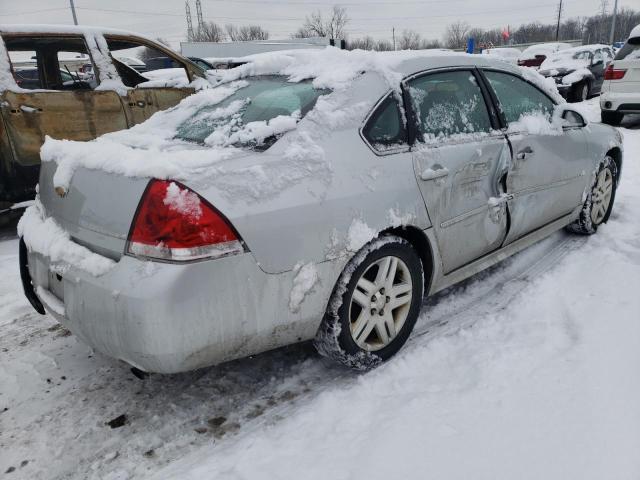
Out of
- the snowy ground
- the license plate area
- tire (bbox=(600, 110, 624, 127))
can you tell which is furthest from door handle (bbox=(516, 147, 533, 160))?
tire (bbox=(600, 110, 624, 127))

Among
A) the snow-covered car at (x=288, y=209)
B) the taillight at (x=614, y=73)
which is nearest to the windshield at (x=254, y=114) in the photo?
the snow-covered car at (x=288, y=209)

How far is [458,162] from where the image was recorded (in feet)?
Answer: 9.42

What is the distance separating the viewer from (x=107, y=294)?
202cm

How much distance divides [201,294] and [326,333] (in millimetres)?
713

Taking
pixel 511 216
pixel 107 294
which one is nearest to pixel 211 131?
pixel 107 294

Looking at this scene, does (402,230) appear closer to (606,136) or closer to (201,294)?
(201,294)

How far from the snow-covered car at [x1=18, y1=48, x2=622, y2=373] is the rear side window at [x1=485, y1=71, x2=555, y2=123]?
0.02 metres

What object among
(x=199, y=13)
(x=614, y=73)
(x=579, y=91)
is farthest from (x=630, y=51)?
(x=199, y=13)

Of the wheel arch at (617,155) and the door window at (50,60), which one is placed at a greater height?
the door window at (50,60)

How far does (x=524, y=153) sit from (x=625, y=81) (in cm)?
772

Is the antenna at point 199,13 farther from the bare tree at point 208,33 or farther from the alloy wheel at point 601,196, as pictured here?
the alloy wheel at point 601,196

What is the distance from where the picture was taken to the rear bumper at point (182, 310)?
1.94 metres

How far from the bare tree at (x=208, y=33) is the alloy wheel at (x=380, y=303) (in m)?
71.3

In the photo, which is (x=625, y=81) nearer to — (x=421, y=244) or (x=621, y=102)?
(x=621, y=102)
